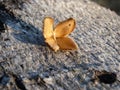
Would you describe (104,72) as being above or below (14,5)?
below

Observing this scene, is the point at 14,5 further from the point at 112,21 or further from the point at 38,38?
the point at 112,21

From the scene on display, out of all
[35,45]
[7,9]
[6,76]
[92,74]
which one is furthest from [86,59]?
[7,9]

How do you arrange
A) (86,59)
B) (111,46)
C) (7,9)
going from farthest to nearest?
(7,9) → (111,46) → (86,59)

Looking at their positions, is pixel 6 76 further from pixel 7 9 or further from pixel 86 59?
pixel 7 9

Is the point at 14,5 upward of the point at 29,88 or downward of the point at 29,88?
upward

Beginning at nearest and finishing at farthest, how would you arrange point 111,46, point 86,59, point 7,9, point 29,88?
point 29,88
point 86,59
point 111,46
point 7,9

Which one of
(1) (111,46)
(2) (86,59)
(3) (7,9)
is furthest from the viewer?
(3) (7,9)

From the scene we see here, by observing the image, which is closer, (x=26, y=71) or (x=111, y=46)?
(x=26, y=71)
